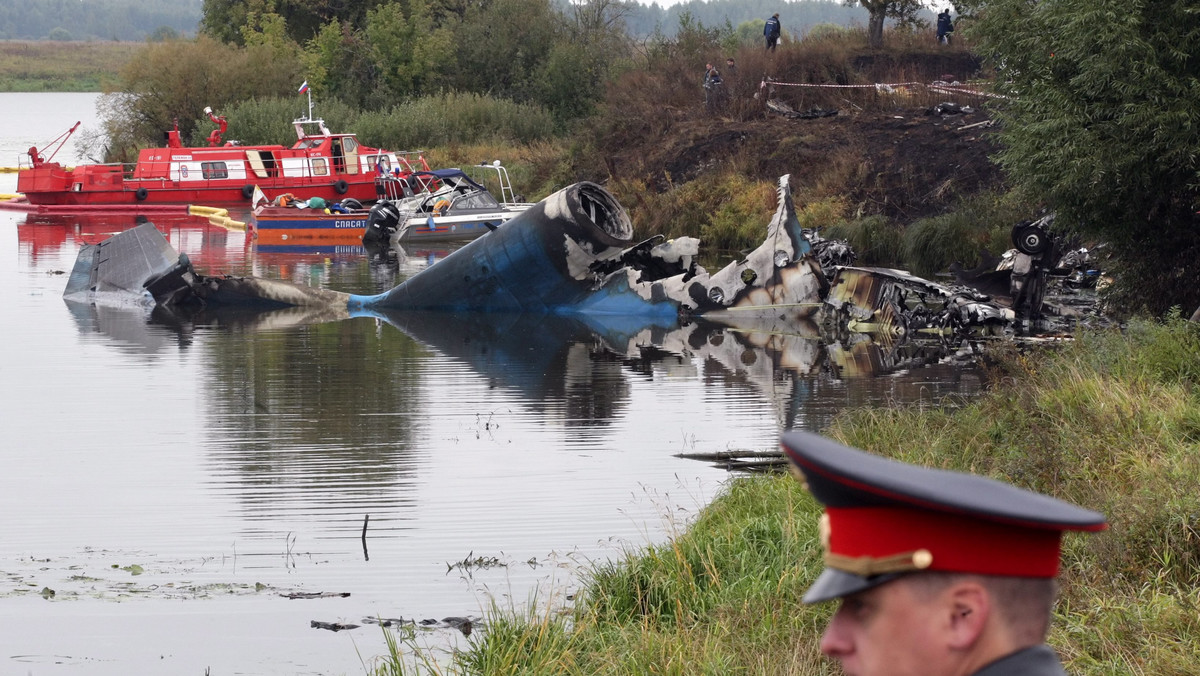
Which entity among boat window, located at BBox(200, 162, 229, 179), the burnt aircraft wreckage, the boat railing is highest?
boat window, located at BBox(200, 162, 229, 179)

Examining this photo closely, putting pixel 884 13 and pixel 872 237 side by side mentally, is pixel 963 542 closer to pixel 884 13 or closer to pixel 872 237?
pixel 872 237

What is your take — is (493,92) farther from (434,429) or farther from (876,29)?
(434,429)

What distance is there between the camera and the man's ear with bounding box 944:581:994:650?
183 cm

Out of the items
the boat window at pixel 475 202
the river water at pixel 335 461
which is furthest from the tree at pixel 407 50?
the river water at pixel 335 461

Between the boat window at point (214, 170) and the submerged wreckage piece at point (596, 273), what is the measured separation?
2261 centimetres

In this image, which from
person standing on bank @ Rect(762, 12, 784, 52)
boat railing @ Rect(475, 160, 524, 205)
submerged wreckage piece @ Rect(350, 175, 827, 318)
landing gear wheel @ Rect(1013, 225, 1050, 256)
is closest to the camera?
landing gear wheel @ Rect(1013, 225, 1050, 256)

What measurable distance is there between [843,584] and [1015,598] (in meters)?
0.23

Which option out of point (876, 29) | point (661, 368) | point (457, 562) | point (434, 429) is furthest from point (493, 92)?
point (457, 562)

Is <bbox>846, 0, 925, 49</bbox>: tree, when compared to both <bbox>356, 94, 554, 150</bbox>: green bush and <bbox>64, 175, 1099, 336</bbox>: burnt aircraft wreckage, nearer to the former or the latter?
Result: <bbox>356, 94, 554, 150</bbox>: green bush

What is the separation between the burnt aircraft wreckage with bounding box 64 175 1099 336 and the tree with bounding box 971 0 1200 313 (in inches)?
205

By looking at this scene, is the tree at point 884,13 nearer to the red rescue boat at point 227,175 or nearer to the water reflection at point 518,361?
the red rescue boat at point 227,175

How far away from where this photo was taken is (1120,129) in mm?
14812

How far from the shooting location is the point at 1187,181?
15.0m

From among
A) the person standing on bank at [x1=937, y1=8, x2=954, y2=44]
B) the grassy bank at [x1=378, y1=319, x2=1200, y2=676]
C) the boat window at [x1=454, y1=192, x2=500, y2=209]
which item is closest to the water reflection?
the grassy bank at [x1=378, y1=319, x2=1200, y2=676]
